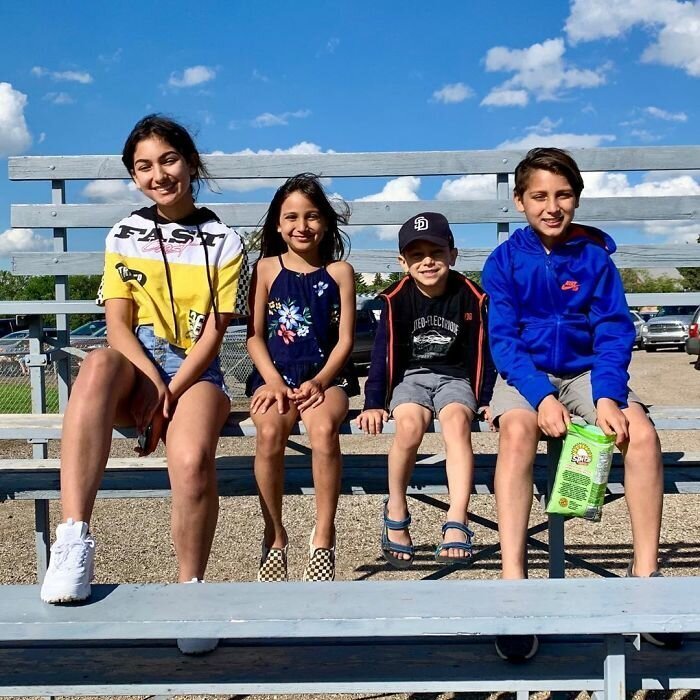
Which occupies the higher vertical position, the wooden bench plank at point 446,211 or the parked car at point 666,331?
the wooden bench plank at point 446,211

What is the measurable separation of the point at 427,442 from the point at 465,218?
5535mm

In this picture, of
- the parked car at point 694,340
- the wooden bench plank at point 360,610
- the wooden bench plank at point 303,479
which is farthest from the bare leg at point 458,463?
the parked car at point 694,340

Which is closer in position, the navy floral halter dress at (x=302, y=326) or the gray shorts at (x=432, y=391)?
the gray shorts at (x=432, y=391)

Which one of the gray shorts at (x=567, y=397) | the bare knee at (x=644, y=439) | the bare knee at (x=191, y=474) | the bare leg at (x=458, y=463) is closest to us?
the bare knee at (x=191, y=474)

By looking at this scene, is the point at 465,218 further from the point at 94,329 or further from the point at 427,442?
the point at 94,329

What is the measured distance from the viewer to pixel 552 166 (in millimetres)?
3139

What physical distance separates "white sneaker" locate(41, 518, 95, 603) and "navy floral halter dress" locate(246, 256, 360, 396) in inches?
46.8

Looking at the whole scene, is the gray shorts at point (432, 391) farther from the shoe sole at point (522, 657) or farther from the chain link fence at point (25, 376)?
the chain link fence at point (25, 376)

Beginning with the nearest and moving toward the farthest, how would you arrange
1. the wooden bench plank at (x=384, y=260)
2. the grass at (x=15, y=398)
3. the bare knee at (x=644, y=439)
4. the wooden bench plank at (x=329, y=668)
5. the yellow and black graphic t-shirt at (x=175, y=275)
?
the wooden bench plank at (x=329, y=668), the bare knee at (x=644, y=439), the yellow and black graphic t-shirt at (x=175, y=275), the wooden bench plank at (x=384, y=260), the grass at (x=15, y=398)

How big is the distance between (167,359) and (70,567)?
102cm

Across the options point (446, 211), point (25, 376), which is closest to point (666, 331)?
point (25, 376)

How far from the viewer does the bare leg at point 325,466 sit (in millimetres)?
2996

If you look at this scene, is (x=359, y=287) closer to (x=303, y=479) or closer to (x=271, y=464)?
(x=303, y=479)

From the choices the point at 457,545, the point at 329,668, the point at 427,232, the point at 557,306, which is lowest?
the point at 329,668
